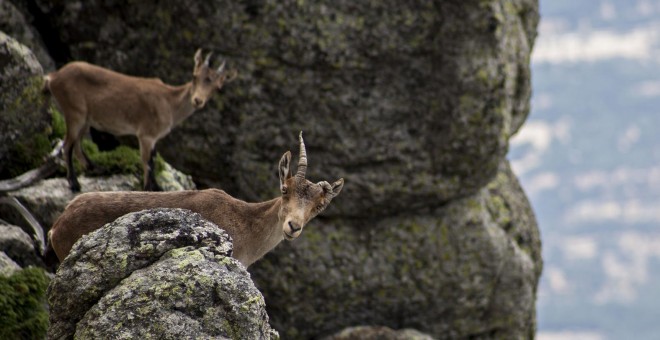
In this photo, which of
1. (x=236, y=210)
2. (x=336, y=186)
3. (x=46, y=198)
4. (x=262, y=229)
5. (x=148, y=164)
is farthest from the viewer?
(x=148, y=164)

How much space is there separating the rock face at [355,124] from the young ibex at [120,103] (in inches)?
107

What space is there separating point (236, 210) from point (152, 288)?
132 inches

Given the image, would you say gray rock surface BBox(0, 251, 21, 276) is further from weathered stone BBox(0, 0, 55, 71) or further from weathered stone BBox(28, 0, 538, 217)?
weathered stone BBox(28, 0, 538, 217)

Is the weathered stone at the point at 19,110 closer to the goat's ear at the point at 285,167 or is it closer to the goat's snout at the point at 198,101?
the goat's snout at the point at 198,101

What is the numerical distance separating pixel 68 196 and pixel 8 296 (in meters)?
3.01

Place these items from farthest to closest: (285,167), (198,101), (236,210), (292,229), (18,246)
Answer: (198,101) < (18,246) < (236,210) < (285,167) < (292,229)

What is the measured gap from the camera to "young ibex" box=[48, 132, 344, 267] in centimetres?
1329

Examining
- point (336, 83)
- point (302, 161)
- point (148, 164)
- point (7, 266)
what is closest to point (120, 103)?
point (148, 164)

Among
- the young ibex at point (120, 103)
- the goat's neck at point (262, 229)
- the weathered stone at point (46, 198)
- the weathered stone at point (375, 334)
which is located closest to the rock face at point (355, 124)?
the weathered stone at point (375, 334)

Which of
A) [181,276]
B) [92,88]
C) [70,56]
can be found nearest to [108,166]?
[92,88]

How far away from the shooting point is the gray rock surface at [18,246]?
52.3 feet

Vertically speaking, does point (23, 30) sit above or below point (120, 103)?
above

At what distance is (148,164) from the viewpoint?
60.4ft

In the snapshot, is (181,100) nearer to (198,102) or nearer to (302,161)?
(198,102)
